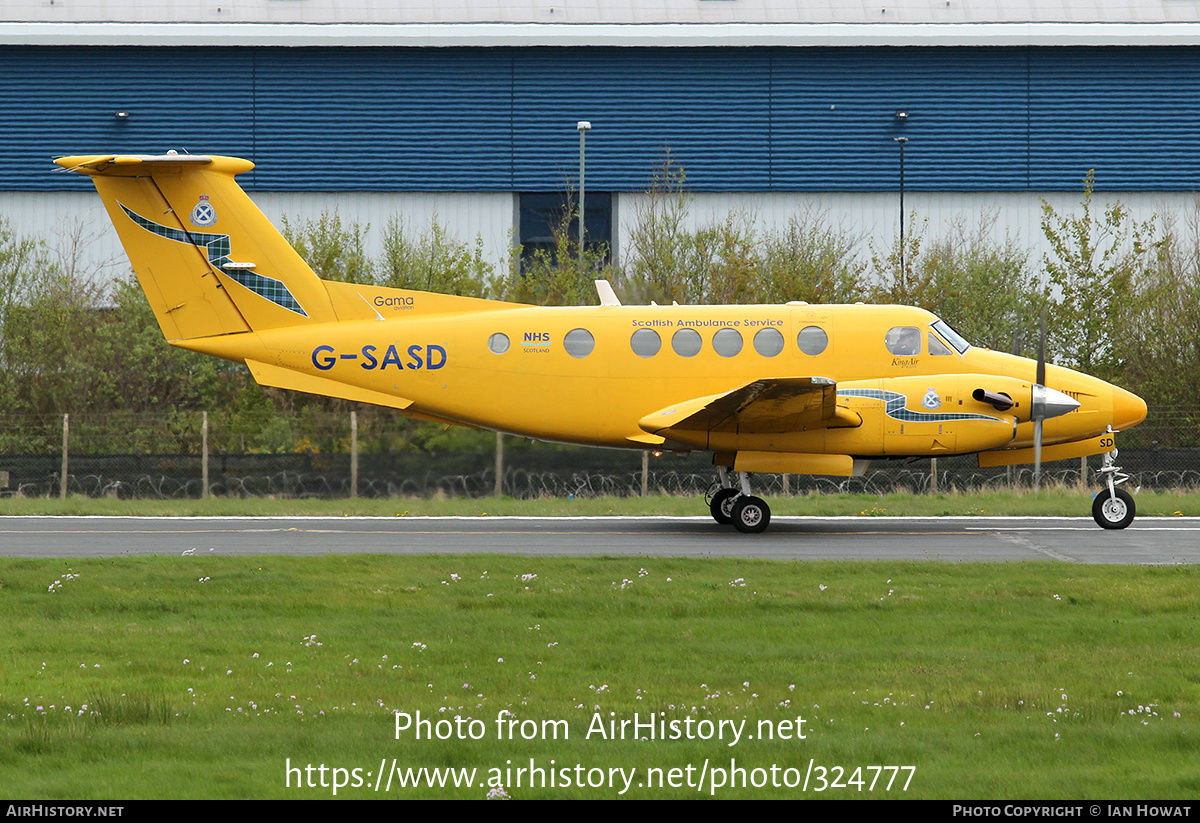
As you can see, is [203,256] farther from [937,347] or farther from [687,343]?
[937,347]

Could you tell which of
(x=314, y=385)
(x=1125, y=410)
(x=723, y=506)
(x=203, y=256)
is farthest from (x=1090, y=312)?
(x=203, y=256)

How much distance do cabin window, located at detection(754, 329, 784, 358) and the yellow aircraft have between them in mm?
17

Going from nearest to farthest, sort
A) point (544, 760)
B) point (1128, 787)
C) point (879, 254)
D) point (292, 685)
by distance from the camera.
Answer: point (1128, 787)
point (544, 760)
point (292, 685)
point (879, 254)

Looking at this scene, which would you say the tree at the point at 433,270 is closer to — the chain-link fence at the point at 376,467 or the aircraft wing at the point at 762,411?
the chain-link fence at the point at 376,467

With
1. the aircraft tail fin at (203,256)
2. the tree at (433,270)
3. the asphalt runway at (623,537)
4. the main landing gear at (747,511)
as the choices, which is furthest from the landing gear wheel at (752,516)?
the tree at (433,270)

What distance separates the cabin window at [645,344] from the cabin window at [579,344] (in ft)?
2.25

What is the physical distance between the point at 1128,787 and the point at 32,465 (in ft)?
91.8

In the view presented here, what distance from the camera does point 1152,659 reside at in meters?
10.0

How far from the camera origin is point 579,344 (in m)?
20.1

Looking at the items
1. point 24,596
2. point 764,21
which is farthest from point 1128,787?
point 764,21

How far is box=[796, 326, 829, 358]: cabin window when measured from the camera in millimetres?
19859

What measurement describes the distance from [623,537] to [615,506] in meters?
5.86

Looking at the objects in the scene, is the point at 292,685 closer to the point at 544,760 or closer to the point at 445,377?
the point at 544,760

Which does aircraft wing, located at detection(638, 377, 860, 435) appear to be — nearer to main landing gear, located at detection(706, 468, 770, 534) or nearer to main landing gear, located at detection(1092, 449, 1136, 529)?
main landing gear, located at detection(706, 468, 770, 534)
